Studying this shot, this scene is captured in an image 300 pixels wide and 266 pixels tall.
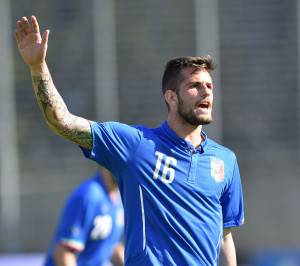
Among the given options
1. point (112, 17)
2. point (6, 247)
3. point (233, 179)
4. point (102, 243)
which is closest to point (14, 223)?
point (6, 247)

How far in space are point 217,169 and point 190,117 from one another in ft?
1.18

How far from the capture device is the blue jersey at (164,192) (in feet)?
16.0

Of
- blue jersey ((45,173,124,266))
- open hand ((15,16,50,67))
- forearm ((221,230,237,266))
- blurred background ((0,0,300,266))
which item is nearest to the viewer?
open hand ((15,16,50,67))

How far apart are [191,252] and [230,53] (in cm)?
917

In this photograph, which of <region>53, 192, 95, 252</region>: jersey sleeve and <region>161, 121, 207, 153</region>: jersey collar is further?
<region>53, 192, 95, 252</region>: jersey sleeve

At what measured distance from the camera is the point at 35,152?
14.0m

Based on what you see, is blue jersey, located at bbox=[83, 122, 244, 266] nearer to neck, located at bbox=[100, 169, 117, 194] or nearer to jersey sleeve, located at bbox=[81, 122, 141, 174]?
jersey sleeve, located at bbox=[81, 122, 141, 174]

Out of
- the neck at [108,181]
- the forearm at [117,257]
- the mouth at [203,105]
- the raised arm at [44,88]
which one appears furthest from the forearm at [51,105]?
the forearm at [117,257]

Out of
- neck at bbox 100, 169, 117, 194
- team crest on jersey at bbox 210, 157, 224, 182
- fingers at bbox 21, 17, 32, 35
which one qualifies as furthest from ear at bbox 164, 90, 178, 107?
neck at bbox 100, 169, 117, 194

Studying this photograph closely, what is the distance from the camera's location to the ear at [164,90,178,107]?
16.8 feet

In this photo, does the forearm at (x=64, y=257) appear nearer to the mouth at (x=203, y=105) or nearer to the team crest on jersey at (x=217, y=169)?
the team crest on jersey at (x=217, y=169)

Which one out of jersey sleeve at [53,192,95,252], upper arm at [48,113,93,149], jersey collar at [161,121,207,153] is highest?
upper arm at [48,113,93,149]

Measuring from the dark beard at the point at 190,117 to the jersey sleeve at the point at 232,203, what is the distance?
46 centimetres

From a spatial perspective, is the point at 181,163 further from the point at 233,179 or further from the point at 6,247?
the point at 6,247
